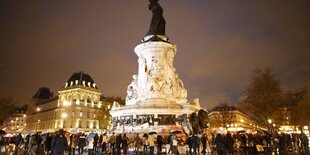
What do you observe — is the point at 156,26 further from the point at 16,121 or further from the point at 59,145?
the point at 16,121

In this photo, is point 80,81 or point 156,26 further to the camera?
point 80,81

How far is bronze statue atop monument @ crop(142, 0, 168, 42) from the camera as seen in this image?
3488 cm

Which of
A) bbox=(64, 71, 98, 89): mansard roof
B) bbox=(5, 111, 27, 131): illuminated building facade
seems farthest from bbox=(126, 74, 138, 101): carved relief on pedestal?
bbox=(5, 111, 27, 131): illuminated building facade

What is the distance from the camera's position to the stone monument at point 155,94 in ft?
92.1

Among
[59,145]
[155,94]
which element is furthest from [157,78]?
[59,145]

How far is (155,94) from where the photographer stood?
1213 inches

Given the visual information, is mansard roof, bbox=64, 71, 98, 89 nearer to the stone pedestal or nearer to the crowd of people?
the stone pedestal

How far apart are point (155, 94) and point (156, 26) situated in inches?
417

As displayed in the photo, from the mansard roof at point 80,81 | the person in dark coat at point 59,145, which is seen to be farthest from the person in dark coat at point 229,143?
the mansard roof at point 80,81

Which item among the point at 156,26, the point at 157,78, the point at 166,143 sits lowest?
the point at 166,143

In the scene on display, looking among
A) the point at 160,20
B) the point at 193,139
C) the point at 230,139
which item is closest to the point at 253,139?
the point at 230,139

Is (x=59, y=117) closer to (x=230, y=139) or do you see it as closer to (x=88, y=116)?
(x=88, y=116)

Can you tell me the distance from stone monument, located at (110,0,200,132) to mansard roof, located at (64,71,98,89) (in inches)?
2541

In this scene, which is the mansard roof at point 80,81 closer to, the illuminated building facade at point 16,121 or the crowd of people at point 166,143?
the illuminated building facade at point 16,121
